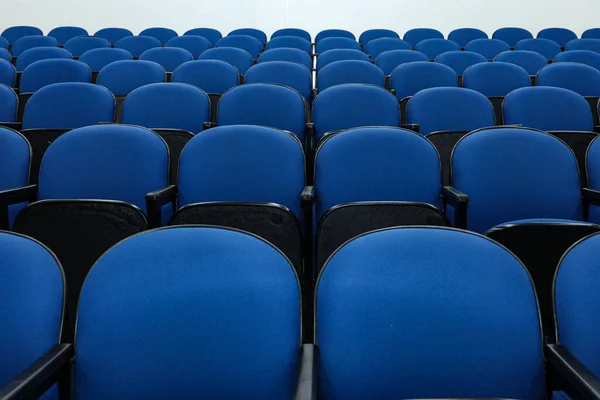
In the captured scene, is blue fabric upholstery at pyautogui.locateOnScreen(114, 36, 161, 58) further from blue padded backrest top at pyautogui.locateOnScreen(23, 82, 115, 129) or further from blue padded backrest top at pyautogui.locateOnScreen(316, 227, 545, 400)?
blue padded backrest top at pyautogui.locateOnScreen(316, 227, 545, 400)

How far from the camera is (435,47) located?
13.0 feet

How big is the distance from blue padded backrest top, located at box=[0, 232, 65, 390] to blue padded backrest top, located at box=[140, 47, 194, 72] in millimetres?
2787

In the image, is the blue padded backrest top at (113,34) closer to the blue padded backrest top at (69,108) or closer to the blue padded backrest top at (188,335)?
the blue padded backrest top at (69,108)

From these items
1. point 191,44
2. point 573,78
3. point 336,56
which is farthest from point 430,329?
point 191,44

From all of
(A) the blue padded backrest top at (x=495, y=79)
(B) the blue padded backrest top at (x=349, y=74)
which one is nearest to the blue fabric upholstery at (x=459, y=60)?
(A) the blue padded backrest top at (x=495, y=79)

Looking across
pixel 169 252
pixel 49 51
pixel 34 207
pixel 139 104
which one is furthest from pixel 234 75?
pixel 169 252

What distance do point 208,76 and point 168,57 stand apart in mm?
774

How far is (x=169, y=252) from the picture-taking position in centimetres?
85

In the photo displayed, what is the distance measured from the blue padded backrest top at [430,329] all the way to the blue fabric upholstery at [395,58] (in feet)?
8.67

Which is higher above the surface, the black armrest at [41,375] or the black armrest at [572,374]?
the black armrest at [572,374]

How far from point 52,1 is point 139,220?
191 inches

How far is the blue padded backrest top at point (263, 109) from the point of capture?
212cm

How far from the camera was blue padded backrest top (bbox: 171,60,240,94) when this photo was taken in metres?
2.84

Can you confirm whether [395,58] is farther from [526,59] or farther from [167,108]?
[167,108]
